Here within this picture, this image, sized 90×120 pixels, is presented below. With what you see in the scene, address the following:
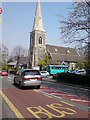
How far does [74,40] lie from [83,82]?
4965 millimetres

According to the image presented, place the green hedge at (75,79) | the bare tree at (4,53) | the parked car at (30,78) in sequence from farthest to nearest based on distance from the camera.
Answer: the bare tree at (4,53)
the green hedge at (75,79)
the parked car at (30,78)

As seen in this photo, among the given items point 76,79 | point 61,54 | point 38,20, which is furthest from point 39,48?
point 76,79

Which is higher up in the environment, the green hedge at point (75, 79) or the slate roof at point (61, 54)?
the slate roof at point (61, 54)

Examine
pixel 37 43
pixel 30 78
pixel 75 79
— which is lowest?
pixel 75 79

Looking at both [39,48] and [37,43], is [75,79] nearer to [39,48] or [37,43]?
[37,43]

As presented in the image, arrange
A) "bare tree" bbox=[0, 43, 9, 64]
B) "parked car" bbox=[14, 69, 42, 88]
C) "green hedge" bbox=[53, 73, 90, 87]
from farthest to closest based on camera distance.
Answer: "bare tree" bbox=[0, 43, 9, 64]
"green hedge" bbox=[53, 73, 90, 87]
"parked car" bbox=[14, 69, 42, 88]

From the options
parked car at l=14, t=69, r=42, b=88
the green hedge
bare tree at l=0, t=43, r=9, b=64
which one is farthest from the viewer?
bare tree at l=0, t=43, r=9, b=64

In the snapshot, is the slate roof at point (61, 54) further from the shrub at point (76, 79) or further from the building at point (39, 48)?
the shrub at point (76, 79)

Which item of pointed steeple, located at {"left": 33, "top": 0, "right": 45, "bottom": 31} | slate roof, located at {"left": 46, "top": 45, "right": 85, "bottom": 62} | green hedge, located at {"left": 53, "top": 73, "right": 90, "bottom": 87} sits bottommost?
green hedge, located at {"left": 53, "top": 73, "right": 90, "bottom": 87}

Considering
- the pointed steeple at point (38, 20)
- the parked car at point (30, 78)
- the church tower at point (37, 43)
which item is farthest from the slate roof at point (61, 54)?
the parked car at point (30, 78)

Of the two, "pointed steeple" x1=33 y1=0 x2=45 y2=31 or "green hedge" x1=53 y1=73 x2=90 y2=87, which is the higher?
"pointed steeple" x1=33 y1=0 x2=45 y2=31

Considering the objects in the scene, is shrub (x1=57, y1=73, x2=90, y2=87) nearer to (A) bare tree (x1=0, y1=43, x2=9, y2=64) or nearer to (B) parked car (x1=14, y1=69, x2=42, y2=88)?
(B) parked car (x1=14, y1=69, x2=42, y2=88)

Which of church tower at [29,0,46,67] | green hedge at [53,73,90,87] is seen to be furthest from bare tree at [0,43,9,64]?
green hedge at [53,73,90,87]

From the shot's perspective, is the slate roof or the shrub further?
the slate roof
